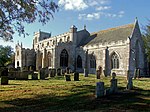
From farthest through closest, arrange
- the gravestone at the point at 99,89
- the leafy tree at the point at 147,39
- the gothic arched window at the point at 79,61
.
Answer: the gothic arched window at the point at 79,61 → the leafy tree at the point at 147,39 → the gravestone at the point at 99,89

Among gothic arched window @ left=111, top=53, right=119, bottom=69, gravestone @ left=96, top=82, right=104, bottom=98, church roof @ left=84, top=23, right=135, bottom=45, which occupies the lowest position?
gravestone @ left=96, top=82, right=104, bottom=98

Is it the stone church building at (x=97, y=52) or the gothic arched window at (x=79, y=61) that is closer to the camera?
the stone church building at (x=97, y=52)

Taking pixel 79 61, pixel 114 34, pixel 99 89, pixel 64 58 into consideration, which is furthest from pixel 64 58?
pixel 99 89

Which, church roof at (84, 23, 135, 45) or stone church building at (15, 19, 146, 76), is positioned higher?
church roof at (84, 23, 135, 45)

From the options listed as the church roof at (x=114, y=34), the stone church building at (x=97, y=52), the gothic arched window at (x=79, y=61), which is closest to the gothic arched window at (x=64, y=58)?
the stone church building at (x=97, y=52)

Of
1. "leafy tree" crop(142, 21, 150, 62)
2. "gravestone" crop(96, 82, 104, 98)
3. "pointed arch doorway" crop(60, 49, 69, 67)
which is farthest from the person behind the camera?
"pointed arch doorway" crop(60, 49, 69, 67)

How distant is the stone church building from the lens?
34.7m

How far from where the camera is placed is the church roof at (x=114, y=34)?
3709 cm

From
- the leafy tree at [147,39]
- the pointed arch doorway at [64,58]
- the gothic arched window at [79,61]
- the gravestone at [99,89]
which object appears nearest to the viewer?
the gravestone at [99,89]

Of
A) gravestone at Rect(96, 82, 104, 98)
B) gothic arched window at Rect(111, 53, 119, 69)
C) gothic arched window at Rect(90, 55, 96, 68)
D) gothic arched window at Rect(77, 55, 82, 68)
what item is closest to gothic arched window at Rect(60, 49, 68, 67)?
gothic arched window at Rect(77, 55, 82, 68)

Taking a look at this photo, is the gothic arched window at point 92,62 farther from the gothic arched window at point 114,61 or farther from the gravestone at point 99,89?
the gravestone at point 99,89

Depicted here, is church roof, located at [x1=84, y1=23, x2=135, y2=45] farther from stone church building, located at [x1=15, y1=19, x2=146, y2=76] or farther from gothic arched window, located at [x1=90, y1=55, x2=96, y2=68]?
gothic arched window, located at [x1=90, y1=55, x2=96, y2=68]

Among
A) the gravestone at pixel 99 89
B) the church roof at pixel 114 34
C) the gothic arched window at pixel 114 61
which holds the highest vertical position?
the church roof at pixel 114 34

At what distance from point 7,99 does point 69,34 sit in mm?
39602
